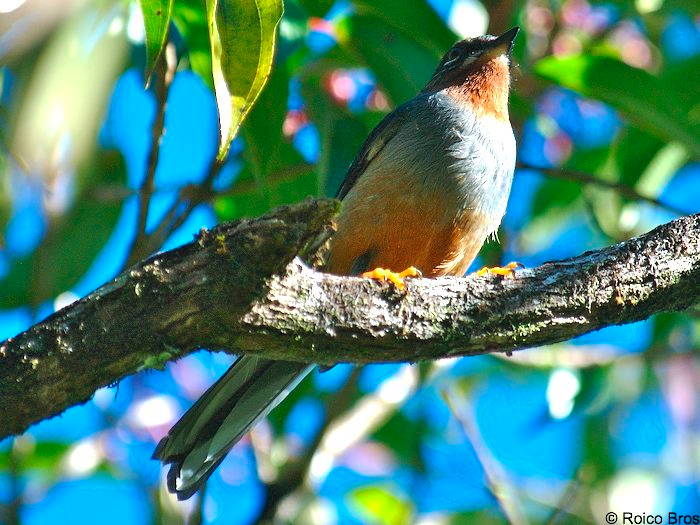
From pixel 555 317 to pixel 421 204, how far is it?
178cm

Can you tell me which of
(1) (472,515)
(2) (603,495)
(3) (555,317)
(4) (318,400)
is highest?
(3) (555,317)

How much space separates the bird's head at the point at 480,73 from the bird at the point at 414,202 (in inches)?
0.4

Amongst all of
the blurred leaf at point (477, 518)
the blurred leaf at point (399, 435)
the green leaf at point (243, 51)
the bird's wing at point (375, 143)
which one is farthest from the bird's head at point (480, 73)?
the blurred leaf at point (477, 518)

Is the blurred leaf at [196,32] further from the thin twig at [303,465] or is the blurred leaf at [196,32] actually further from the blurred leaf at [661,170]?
the blurred leaf at [661,170]

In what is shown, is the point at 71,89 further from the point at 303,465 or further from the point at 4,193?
the point at 303,465

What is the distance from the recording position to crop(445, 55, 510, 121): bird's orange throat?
6066mm

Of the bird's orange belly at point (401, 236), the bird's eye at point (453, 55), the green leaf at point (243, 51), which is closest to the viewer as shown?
the green leaf at point (243, 51)

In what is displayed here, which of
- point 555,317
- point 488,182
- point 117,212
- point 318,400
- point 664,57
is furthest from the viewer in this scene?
point 664,57

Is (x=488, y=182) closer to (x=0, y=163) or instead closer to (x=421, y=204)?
(x=421, y=204)

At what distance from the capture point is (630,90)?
235 inches

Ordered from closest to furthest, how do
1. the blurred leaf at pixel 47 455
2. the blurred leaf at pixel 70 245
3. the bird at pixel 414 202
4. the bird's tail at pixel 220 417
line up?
1. the bird's tail at pixel 220 417
2. the bird at pixel 414 202
3. the blurred leaf at pixel 70 245
4. the blurred leaf at pixel 47 455

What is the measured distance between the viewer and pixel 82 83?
199 inches

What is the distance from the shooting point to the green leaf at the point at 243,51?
334 centimetres

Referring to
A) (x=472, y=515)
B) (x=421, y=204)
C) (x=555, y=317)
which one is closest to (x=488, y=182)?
(x=421, y=204)
